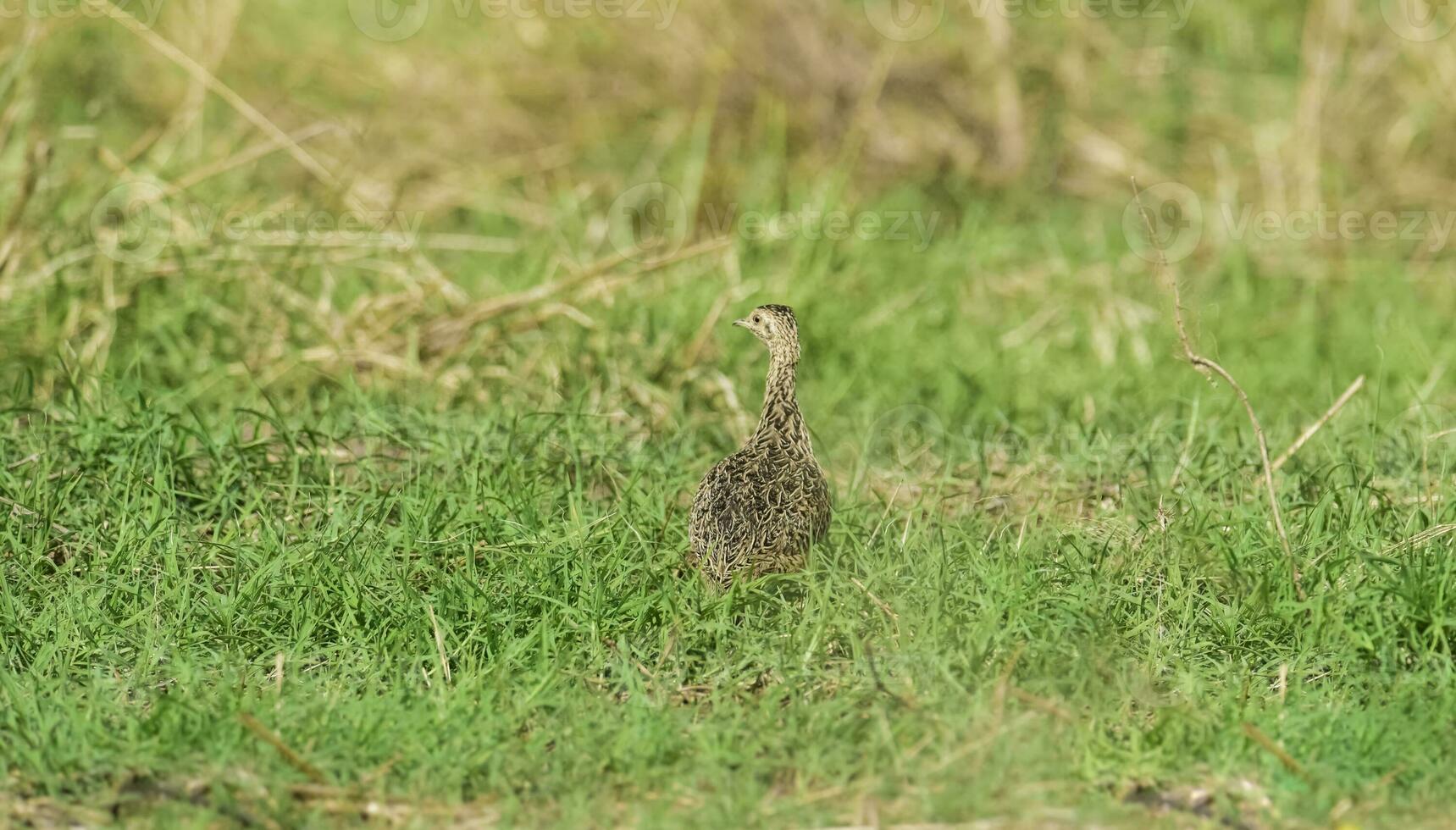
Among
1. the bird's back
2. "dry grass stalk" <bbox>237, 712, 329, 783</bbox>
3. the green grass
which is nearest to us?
"dry grass stalk" <bbox>237, 712, 329, 783</bbox>

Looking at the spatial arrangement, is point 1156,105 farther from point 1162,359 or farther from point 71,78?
point 71,78

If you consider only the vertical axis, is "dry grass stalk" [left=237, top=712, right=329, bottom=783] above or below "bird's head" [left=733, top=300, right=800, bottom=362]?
below

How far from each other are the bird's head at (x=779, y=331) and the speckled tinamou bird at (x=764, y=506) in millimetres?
177

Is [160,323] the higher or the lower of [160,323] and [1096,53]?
the lower

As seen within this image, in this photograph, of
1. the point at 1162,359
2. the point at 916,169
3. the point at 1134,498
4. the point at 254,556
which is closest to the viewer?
the point at 254,556

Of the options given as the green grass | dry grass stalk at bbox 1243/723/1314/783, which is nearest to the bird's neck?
the green grass

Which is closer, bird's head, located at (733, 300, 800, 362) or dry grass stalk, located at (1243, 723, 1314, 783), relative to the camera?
dry grass stalk, located at (1243, 723, 1314, 783)

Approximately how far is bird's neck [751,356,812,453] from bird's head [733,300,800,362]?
18 mm

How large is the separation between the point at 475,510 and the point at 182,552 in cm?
79

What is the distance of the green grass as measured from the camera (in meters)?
4.06

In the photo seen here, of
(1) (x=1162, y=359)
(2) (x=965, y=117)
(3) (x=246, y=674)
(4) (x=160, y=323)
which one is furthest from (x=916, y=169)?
(3) (x=246, y=674)

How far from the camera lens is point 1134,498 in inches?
212

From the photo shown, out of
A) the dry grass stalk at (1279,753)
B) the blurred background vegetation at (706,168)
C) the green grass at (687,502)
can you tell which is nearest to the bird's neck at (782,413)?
the green grass at (687,502)

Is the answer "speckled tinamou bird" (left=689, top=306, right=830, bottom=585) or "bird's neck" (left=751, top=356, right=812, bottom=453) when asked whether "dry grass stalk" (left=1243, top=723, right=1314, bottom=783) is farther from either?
"bird's neck" (left=751, top=356, right=812, bottom=453)
